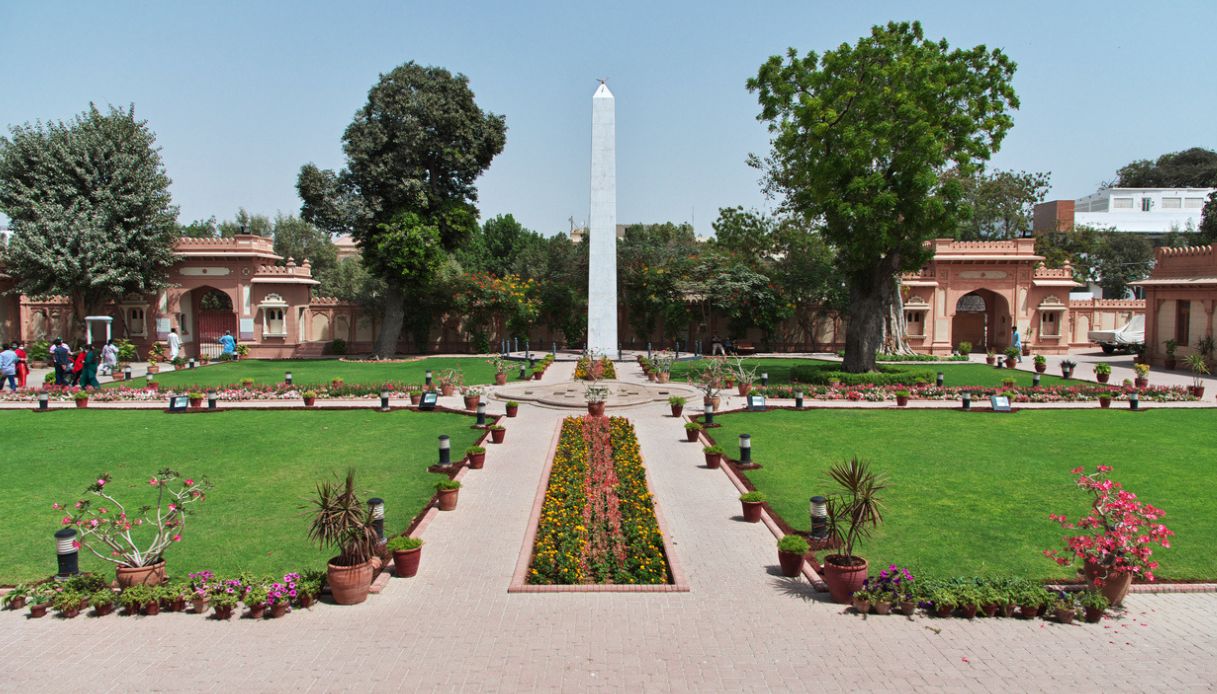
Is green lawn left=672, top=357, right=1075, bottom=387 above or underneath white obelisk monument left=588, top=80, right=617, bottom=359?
underneath

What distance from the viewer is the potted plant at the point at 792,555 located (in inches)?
313

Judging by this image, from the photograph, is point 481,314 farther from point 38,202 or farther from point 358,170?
point 38,202

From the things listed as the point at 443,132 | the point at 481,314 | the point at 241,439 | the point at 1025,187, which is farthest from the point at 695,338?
the point at 241,439

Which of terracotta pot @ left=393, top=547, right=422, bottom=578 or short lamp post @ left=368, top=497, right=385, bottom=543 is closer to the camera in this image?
terracotta pot @ left=393, top=547, right=422, bottom=578

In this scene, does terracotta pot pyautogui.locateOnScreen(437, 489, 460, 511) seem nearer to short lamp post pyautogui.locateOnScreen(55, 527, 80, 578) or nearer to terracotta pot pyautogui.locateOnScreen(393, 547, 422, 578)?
terracotta pot pyautogui.locateOnScreen(393, 547, 422, 578)

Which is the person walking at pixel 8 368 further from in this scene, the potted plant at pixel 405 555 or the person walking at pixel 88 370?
the potted plant at pixel 405 555

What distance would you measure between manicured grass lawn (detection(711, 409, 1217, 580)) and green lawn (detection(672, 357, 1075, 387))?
6245mm

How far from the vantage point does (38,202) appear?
2959 centimetres

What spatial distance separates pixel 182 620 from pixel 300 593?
3.23ft

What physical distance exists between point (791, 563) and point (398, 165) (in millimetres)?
27551

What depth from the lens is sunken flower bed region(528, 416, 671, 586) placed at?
26.1 ft

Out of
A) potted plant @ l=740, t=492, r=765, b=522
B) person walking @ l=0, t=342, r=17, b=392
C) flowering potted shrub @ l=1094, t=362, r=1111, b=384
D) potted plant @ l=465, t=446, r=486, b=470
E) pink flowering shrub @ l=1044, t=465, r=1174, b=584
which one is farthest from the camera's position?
flowering potted shrub @ l=1094, t=362, r=1111, b=384

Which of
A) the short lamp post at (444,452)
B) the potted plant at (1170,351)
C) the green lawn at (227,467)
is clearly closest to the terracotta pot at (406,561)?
the green lawn at (227,467)

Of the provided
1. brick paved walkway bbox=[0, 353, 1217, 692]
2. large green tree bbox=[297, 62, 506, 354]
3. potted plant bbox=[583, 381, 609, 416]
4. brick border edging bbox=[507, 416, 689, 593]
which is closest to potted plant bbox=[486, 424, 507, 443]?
potted plant bbox=[583, 381, 609, 416]
